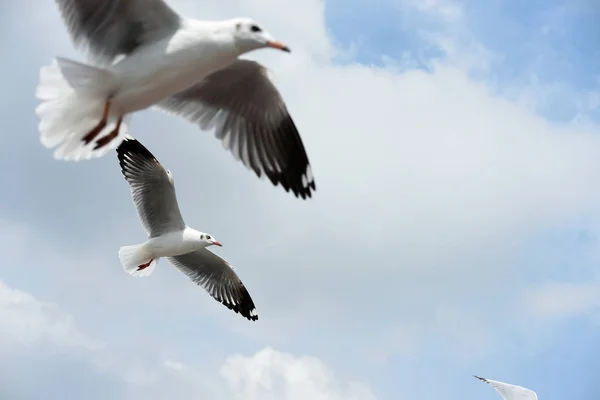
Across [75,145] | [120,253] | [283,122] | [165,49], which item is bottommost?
[75,145]

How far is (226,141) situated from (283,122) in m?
0.30

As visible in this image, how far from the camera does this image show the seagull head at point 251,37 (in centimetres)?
295

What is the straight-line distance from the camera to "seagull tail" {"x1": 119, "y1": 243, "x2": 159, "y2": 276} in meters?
7.16

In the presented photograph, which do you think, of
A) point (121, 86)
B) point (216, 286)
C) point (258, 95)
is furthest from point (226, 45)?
point (216, 286)

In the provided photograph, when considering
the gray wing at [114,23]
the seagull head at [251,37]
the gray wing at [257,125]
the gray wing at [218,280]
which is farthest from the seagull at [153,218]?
the seagull head at [251,37]

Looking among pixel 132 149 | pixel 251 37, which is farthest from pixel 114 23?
pixel 132 149

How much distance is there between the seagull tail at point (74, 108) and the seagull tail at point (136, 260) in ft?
12.9

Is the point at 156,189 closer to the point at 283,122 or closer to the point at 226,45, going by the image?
the point at 283,122

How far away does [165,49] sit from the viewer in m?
3.07

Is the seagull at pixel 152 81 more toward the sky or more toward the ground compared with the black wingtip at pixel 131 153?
more toward the ground

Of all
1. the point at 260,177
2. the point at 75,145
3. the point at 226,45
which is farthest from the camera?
the point at 260,177

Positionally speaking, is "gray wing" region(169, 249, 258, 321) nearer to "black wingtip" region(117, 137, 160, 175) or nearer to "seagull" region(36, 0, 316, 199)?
"black wingtip" region(117, 137, 160, 175)

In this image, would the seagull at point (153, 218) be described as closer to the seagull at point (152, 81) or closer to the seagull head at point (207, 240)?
the seagull head at point (207, 240)

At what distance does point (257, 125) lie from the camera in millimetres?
3695
